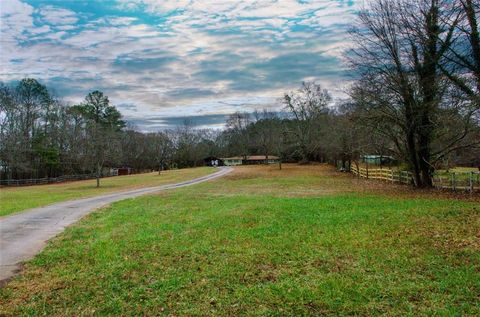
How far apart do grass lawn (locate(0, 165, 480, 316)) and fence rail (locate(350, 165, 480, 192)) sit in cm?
1023

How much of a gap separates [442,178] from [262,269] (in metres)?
21.4

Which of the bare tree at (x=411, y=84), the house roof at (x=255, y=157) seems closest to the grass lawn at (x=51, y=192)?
the bare tree at (x=411, y=84)

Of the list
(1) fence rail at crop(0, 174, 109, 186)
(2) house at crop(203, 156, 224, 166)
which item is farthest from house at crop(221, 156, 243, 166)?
(1) fence rail at crop(0, 174, 109, 186)

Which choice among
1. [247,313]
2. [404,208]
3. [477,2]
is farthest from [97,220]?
[477,2]

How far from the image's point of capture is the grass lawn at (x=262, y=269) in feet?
17.0

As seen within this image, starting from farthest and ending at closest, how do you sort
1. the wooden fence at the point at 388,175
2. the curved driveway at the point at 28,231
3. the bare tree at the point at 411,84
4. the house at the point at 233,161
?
the house at the point at 233,161
the wooden fence at the point at 388,175
the bare tree at the point at 411,84
the curved driveway at the point at 28,231

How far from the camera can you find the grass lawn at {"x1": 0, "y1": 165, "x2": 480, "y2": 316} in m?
5.17

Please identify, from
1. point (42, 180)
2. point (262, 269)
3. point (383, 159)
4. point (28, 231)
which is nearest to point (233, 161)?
point (42, 180)

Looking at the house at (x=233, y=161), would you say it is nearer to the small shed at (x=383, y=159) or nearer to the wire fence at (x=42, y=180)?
the wire fence at (x=42, y=180)

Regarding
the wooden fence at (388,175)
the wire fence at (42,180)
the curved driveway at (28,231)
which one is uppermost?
the wooden fence at (388,175)

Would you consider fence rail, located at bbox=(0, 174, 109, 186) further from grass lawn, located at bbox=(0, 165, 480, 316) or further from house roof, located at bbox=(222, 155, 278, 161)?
grass lawn, located at bbox=(0, 165, 480, 316)

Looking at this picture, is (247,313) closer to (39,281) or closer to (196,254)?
(196,254)

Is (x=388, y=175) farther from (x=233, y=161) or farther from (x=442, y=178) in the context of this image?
(x=233, y=161)

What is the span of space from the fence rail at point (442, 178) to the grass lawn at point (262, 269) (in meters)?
10.2
